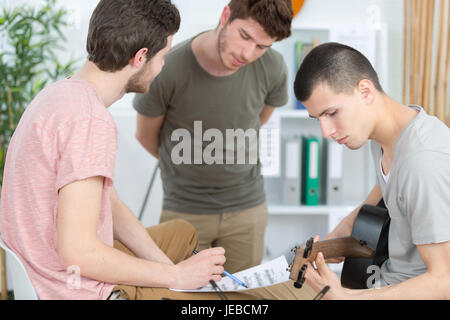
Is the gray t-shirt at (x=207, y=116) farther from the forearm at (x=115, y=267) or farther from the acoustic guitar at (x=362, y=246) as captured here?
the forearm at (x=115, y=267)

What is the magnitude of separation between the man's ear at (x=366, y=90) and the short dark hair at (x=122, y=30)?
18.9 inches

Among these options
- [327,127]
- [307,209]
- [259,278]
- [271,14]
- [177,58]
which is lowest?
[307,209]

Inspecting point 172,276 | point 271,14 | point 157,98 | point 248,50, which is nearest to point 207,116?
point 157,98

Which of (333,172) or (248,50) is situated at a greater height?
(248,50)

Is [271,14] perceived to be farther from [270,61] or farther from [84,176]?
[84,176]

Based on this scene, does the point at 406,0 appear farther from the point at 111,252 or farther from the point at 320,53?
the point at 111,252

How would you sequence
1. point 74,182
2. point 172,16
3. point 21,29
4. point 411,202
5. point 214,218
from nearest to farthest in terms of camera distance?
point 74,182
point 411,202
point 172,16
point 214,218
point 21,29

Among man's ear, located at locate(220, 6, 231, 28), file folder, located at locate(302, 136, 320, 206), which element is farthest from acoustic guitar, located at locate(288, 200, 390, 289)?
file folder, located at locate(302, 136, 320, 206)

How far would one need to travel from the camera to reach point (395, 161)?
3.56 feet

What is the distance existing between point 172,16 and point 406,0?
1.79 m

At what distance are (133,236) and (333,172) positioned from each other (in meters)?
1.54

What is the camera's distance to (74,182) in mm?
881

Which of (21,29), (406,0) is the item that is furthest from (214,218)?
(406,0)

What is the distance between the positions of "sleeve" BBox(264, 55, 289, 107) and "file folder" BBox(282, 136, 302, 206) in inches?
20.8
